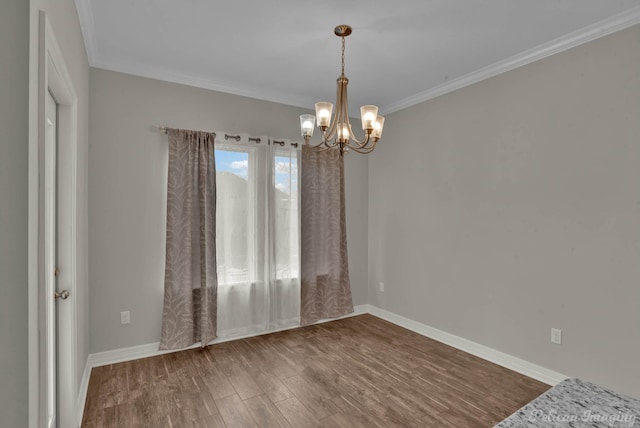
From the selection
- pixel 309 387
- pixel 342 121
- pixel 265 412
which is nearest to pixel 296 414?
pixel 265 412

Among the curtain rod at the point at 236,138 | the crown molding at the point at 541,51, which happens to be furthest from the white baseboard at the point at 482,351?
the crown molding at the point at 541,51

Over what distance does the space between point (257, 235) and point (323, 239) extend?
0.87 metres

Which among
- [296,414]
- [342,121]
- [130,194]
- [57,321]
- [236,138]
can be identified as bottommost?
[296,414]

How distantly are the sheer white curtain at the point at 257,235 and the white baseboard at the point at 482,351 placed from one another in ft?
4.24

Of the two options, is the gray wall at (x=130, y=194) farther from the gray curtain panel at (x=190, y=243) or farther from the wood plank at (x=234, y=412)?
the wood plank at (x=234, y=412)

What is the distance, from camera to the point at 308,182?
13.6 ft

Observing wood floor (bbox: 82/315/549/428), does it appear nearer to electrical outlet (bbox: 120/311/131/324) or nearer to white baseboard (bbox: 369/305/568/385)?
white baseboard (bbox: 369/305/568/385)

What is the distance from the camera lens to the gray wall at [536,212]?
8.06 feet

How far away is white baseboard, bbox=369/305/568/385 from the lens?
112 inches

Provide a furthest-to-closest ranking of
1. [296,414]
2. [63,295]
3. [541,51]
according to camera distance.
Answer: [541,51]
[296,414]
[63,295]

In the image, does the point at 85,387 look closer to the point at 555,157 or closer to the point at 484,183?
the point at 484,183

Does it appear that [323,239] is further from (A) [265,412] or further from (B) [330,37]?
(B) [330,37]
